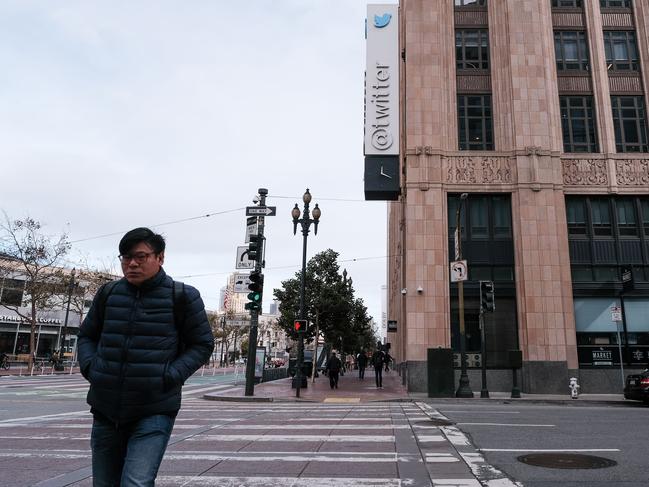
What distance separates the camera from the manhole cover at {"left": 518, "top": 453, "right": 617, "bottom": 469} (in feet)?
21.0

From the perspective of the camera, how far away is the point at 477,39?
2586 cm

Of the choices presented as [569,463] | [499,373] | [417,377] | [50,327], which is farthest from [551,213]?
[50,327]

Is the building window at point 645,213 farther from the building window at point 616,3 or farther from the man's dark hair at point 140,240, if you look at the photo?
the man's dark hair at point 140,240

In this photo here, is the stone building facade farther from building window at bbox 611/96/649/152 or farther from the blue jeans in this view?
the blue jeans

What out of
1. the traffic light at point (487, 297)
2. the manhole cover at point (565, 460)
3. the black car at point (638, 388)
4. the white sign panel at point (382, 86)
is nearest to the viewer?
the manhole cover at point (565, 460)

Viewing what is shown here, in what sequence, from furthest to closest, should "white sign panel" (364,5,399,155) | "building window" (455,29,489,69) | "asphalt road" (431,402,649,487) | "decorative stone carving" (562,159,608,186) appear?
1. "white sign panel" (364,5,399,155)
2. "building window" (455,29,489,69)
3. "decorative stone carving" (562,159,608,186)
4. "asphalt road" (431,402,649,487)

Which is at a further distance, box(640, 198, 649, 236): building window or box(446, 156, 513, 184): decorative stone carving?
box(446, 156, 513, 184): decorative stone carving

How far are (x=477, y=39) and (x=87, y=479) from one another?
26037 millimetres

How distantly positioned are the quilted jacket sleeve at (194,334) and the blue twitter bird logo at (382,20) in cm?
2891

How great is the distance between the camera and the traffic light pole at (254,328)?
18812mm

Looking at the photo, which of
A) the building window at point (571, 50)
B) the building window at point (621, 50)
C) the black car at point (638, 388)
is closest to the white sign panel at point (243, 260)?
the black car at point (638, 388)

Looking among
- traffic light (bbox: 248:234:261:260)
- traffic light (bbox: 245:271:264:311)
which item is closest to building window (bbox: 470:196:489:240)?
traffic light (bbox: 248:234:261:260)

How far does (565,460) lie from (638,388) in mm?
11284

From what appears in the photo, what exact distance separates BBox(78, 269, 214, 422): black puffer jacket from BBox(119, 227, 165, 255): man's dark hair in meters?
0.19
